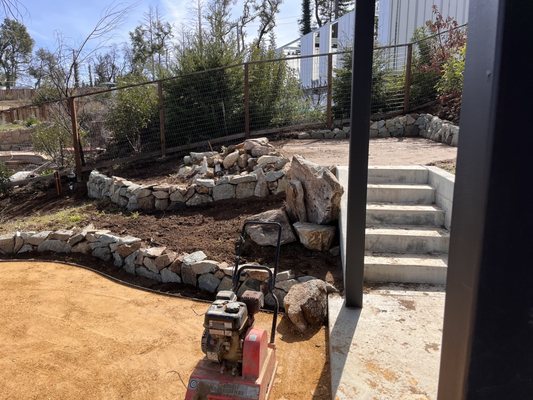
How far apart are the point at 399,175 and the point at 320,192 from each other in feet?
3.82

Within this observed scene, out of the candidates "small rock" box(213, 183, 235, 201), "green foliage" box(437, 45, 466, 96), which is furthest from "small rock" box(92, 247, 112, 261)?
"green foliage" box(437, 45, 466, 96)

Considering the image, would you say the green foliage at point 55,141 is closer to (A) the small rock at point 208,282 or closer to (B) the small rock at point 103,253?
(B) the small rock at point 103,253

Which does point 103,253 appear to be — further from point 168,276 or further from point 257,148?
point 257,148

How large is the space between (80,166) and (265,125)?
3650 millimetres

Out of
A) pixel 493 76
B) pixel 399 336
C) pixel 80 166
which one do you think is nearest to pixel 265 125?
pixel 80 166

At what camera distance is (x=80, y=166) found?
738 centimetres

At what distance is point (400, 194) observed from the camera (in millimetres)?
4586

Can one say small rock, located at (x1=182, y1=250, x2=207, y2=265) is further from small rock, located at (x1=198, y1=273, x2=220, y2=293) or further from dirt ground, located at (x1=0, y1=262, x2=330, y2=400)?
dirt ground, located at (x1=0, y1=262, x2=330, y2=400)

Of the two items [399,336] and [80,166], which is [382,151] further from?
[80,166]

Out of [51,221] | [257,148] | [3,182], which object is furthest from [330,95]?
[3,182]

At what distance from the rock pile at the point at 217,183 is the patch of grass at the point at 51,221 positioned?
1.81 ft

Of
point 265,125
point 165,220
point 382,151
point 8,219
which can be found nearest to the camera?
point 165,220

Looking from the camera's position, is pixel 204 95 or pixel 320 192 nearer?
pixel 320 192

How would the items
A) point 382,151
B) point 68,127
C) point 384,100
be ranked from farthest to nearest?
point 384,100
point 68,127
point 382,151
